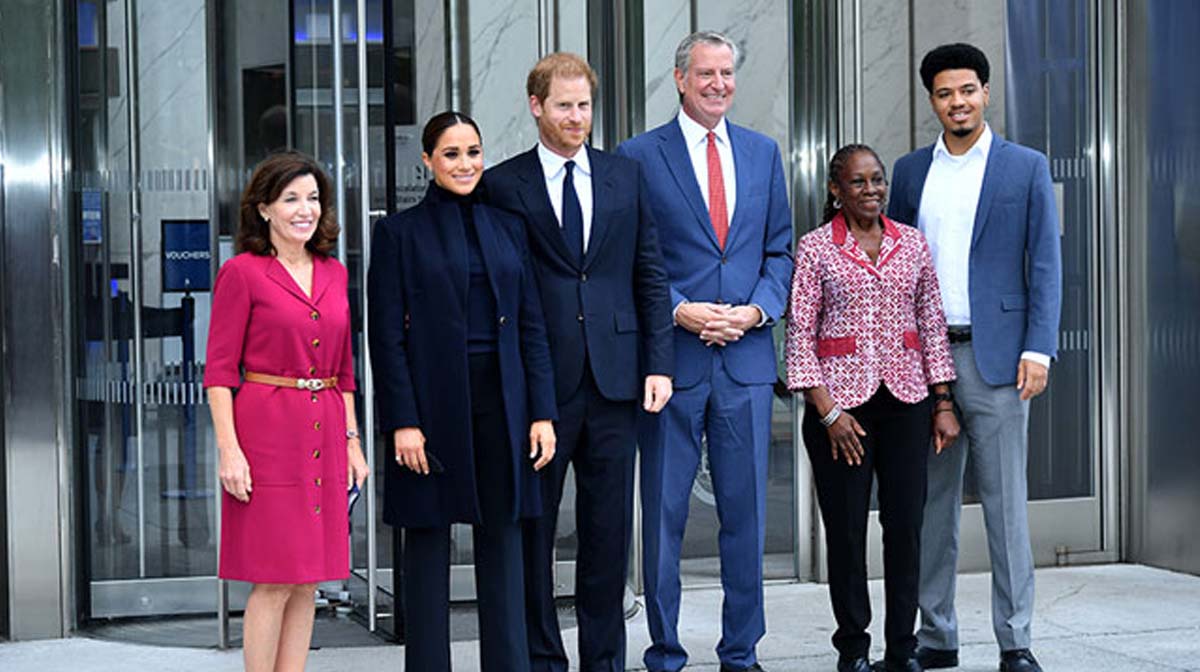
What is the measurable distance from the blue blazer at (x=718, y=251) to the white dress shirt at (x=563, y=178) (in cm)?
30

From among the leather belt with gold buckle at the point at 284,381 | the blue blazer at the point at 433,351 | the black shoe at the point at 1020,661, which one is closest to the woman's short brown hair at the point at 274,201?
the blue blazer at the point at 433,351

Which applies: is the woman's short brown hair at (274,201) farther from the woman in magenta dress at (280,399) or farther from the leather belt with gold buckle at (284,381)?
the leather belt with gold buckle at (284,381)

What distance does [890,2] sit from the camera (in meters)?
7.26

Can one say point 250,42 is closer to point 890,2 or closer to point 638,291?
point 638,291

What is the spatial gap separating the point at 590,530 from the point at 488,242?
0.92m

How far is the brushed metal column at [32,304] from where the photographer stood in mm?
6332

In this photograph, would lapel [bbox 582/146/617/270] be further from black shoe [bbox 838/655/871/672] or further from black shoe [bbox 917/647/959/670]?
black shoe [bbox 917/647/959/670]

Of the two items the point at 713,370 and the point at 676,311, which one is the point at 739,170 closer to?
the point at 676,311

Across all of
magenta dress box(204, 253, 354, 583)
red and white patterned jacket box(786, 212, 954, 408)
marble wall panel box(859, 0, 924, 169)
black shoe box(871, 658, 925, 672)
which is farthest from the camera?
marble wall panel box(859, 0, 924, 169)

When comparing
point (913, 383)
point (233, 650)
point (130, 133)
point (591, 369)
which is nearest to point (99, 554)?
point (233, 650)

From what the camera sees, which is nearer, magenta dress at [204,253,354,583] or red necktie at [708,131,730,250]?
magenta dress at [204,253,354,583]

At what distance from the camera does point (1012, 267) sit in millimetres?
5598

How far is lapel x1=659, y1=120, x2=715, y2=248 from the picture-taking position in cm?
552

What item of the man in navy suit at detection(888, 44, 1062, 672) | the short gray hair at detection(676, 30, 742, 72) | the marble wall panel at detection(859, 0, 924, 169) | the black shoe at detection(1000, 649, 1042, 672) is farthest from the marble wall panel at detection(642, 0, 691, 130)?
the black shoe at detection(1000, 649, 1042, 672)
